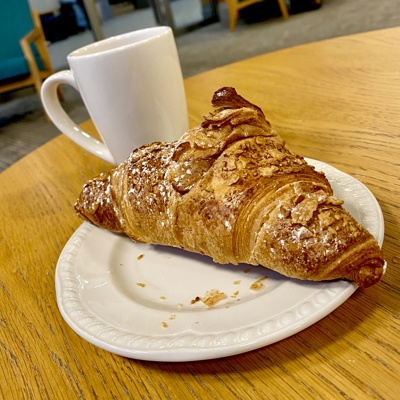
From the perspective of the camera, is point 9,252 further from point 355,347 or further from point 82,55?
point 355,347

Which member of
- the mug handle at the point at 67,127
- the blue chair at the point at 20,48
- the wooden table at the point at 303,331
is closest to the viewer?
the wooden table at the point at 303,331

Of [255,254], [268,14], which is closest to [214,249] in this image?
[255,254]

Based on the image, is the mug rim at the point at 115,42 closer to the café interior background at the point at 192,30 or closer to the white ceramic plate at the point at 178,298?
the white ceramic plate at the point at 178,298

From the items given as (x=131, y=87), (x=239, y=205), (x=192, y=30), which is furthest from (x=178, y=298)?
(x=192, y=30)

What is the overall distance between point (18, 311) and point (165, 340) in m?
0.22

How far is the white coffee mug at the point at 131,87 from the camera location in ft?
2.28

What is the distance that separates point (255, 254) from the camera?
0.46 m

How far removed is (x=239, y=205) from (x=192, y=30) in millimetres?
5091

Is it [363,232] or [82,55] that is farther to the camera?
[82,55]

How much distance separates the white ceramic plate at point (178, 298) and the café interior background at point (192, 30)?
7.47 ft

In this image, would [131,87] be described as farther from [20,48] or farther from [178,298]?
[20,48]

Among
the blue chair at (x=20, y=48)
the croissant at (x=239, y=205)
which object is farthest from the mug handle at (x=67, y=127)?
the blue chair at (x=20, y=48)

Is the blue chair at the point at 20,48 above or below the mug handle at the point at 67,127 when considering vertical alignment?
below

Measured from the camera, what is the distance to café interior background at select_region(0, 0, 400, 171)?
324 cm
